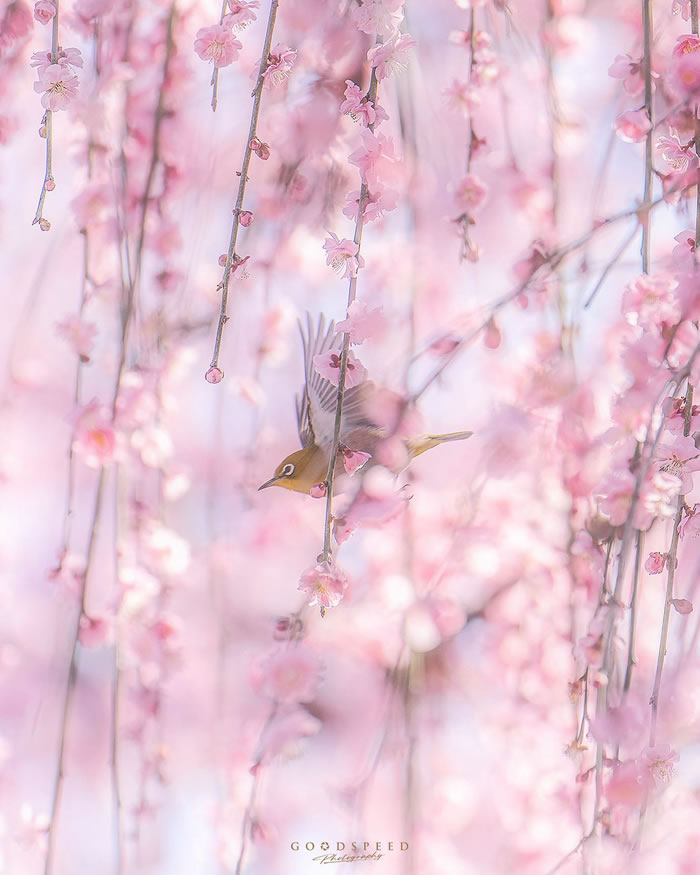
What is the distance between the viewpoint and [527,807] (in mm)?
1570

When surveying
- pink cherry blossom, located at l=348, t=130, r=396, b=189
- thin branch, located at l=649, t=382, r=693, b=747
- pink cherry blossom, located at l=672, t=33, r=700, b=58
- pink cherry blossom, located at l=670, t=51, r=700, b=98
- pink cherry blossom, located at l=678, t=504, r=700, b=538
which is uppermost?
pink cherry blossom, located at l=672, t=33, r=700, b=58

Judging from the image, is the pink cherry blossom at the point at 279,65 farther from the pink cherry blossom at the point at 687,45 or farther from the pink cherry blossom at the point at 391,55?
the pink cherry blossom at the point at 687,45

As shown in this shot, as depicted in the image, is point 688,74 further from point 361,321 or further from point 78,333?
point 78,333

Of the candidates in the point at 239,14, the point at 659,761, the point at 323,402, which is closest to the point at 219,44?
the point at 239,14

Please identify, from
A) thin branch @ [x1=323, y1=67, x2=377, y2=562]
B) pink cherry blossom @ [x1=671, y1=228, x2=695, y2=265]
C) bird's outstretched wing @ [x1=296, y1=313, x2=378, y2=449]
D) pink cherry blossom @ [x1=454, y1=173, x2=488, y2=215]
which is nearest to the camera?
thin branch @ [x1=323, y1=67, x2=377, y2=562]

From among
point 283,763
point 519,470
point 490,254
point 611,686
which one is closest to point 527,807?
point 283,763

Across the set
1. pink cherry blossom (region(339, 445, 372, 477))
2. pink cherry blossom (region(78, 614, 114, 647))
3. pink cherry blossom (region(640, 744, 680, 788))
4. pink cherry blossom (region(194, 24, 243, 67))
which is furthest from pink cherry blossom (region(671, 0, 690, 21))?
pink cherry blossom (region(78, 614, 114, 647))

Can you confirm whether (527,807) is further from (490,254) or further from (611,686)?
(490,254)

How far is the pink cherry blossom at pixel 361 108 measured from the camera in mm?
663

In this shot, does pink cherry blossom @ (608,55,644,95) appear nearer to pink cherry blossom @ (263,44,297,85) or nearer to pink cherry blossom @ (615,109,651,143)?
pink cherry blossom @ (615,109,651,143)

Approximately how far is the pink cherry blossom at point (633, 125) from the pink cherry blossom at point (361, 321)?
1.00 ft

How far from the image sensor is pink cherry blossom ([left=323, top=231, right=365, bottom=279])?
2.20 feet

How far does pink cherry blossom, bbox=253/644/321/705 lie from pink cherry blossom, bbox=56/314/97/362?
0.45m

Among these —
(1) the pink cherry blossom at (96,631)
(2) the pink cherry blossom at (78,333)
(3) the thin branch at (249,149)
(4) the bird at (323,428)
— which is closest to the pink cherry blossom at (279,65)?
(3) the thin branch at (249,149)
